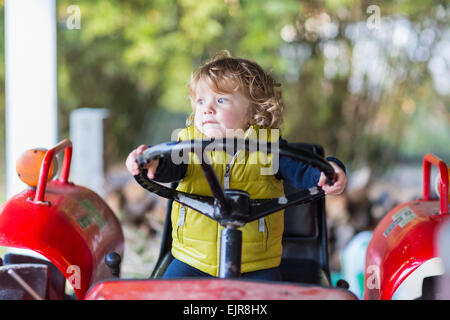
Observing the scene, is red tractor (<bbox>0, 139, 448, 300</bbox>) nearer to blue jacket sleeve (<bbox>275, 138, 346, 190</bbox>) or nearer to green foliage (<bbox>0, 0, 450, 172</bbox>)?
blue jacket sleeve (<bbox>275, 138, 346, 190</bbox>)

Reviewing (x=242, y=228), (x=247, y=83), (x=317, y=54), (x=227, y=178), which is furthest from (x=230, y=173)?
(x=317, y=54)

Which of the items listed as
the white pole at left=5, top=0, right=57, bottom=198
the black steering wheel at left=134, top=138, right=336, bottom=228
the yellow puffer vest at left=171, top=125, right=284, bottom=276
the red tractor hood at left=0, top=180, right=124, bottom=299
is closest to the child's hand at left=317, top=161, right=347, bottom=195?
the black steering wheel at left=134, top=138, right=336, bottom=228

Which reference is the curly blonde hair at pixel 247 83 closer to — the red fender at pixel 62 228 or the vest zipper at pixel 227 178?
the vest zipper at pixel 227 178

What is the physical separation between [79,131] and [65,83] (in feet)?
4.14

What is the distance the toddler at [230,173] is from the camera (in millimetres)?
1360

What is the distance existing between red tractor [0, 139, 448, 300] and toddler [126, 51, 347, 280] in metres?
0.09

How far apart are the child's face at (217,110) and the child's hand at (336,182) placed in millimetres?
354

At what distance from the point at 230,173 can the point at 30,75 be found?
1437 mm

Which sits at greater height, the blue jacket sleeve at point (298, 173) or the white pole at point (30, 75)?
the white pole at point (30, 75)

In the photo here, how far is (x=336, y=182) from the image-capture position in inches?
46.7

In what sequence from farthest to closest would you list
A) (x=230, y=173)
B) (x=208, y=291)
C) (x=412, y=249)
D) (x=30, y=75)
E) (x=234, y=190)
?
(x=30, y=75)
(x=230, y=173)
(x=412, y=249)
(x=234, y=190)
(x=208, y=291)

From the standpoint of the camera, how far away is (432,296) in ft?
5.30

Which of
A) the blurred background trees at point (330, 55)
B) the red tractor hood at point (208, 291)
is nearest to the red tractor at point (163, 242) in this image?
the red tractor hood at point (208, 291)

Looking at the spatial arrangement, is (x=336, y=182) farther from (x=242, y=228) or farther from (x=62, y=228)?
(x=62, y=228)
